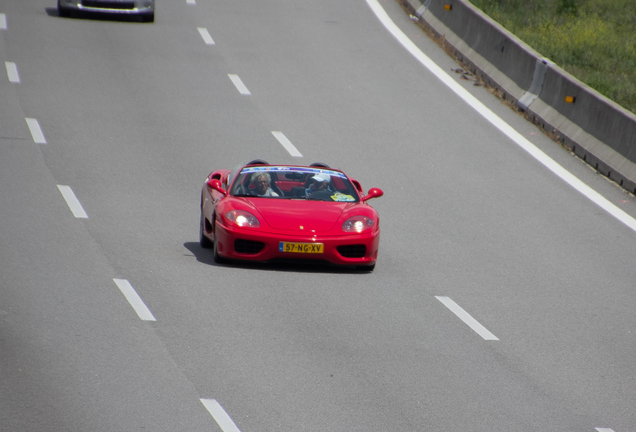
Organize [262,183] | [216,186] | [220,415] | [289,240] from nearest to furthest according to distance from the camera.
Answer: [220,415] < [289,240] < [216,186] < [262,183]

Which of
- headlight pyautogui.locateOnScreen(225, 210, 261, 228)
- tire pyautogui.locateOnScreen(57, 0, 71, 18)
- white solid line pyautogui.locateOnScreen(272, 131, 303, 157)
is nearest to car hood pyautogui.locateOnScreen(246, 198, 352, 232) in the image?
headlight pyautogui.locateOnScreen(225, 210, 261, 228)

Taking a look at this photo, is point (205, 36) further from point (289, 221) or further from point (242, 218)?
point (289, 221)

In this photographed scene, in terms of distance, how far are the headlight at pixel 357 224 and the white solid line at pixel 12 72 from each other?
10802mm

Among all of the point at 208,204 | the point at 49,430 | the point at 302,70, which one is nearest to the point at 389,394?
the point at 49,430

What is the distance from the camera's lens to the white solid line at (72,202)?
1257 cm

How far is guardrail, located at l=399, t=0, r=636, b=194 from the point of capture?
16.0 metres

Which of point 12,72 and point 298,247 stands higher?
point 298,247

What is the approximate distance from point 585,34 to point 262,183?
13480 mm

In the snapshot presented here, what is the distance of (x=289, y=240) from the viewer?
417 inches

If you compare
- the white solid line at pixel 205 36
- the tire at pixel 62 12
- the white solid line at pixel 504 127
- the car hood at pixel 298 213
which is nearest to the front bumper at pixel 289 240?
the car hood at pixel 298 213

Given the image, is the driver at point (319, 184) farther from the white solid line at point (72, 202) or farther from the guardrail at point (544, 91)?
the guardrail at point (544, 91)

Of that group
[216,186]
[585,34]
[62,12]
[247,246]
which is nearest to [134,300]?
[247,246]

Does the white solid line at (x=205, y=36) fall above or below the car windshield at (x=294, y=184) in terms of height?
below

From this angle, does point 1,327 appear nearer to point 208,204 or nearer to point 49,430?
point 49,430
